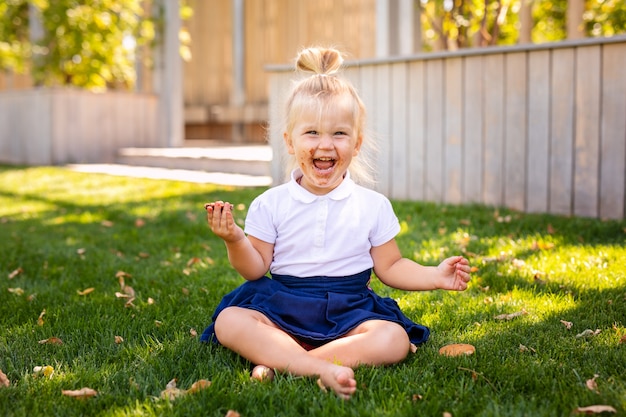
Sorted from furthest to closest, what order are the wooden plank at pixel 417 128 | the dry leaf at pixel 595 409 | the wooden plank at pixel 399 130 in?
the wooden plank at pixel 399 130, the wooden plank at pixel 417 128, the dry leaf at pixel 595 409

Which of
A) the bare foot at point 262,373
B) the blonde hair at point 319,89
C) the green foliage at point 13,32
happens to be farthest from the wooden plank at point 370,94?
the green foliage at point 13,32

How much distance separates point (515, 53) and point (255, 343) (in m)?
3.89

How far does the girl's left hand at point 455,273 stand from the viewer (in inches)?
92.5

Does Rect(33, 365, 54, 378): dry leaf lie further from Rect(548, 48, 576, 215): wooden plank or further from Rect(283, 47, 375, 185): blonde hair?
Rect(548, 48, 576, 215): wooden plank

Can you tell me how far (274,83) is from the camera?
22.9 ft

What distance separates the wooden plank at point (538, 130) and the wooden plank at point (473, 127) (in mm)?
408

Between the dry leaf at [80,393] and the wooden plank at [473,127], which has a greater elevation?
the wooden plank at [473,127]

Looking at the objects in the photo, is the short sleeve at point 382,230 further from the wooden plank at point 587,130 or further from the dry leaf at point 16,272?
the wooden plank at point 587,130

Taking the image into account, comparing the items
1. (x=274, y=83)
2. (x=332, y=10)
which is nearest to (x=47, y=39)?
(x=332, y=10)

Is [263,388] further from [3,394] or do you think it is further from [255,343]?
[3,394]

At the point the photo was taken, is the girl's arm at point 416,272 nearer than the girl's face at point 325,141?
Yes

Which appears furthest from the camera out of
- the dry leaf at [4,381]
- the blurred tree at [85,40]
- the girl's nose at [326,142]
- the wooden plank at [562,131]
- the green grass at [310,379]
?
the blurred tree at [85,40]

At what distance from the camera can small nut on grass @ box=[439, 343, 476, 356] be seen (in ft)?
7.85

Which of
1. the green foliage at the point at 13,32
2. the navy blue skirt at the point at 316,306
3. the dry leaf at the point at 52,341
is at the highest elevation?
the green foliage at the point at 13,32
